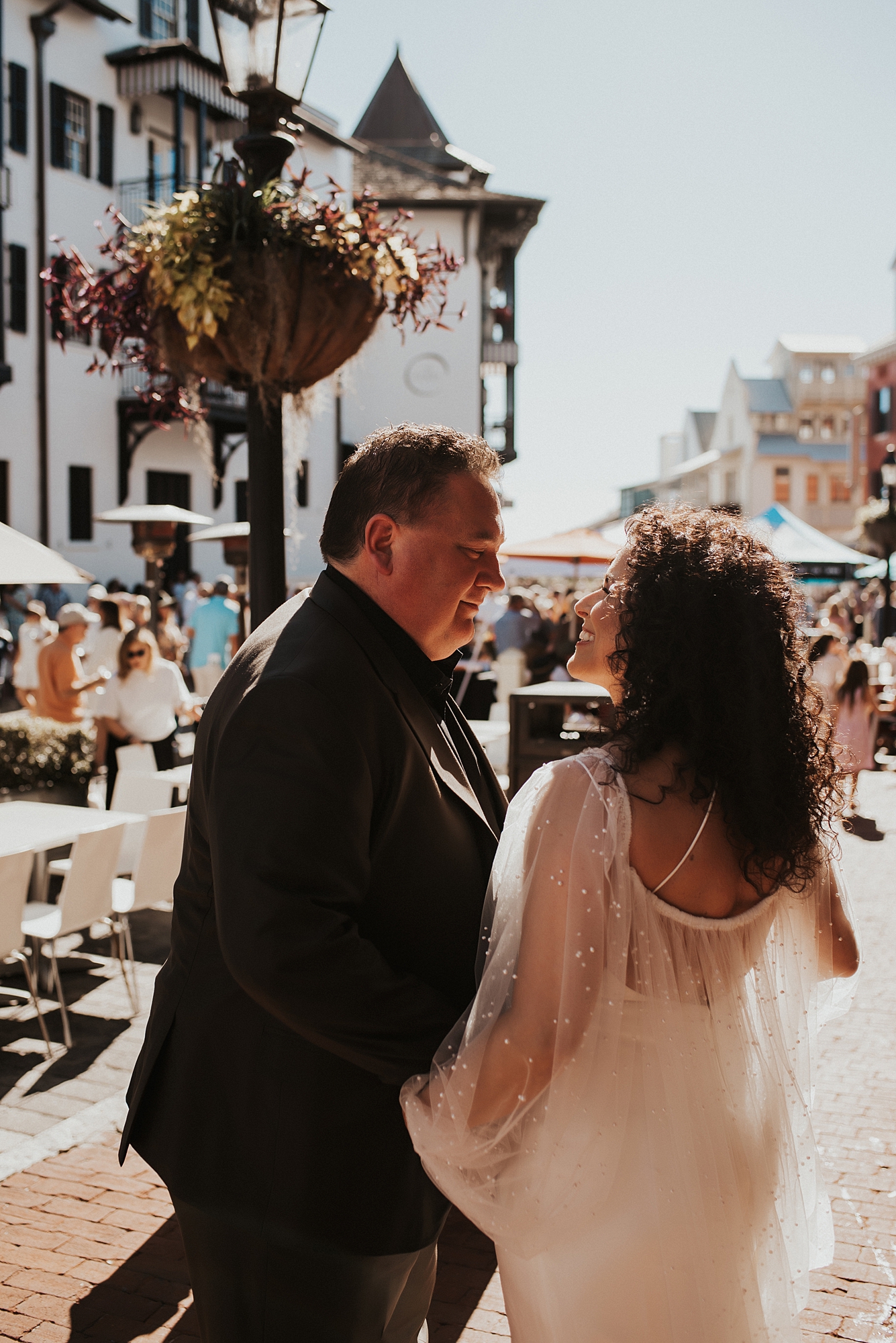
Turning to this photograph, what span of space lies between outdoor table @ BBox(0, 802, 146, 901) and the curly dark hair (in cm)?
399

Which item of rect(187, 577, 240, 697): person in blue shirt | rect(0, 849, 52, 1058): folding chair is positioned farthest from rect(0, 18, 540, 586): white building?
rect(0, 849, 52, 1058): folding chair

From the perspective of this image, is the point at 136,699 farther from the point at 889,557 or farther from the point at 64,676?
the point at 889,557

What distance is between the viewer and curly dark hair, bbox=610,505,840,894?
1734 mm

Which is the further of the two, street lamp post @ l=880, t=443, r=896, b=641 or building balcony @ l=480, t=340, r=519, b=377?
building balcony @ l=480, t=340, r=519, b=377

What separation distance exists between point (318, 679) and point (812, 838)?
88 cm

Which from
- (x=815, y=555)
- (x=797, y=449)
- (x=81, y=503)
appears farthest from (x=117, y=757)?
(x=797, y=449)

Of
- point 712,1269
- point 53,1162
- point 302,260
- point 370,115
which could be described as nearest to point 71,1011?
point 53,1162

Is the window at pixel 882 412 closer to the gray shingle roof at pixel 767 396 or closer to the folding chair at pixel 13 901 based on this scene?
the gray shingle roof at pixel 767 396

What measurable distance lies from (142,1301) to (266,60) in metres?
3.81

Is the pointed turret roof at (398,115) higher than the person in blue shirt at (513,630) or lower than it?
higher

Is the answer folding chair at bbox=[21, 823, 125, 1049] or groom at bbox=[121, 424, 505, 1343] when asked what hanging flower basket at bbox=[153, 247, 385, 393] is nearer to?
groom at bbox=[121, 424, 505, 1343]

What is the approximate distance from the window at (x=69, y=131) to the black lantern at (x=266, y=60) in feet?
59.8

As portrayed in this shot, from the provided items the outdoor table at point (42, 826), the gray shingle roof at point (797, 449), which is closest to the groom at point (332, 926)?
the outdoor table at point (42, 826)

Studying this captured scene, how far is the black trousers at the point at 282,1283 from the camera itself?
177 cm
